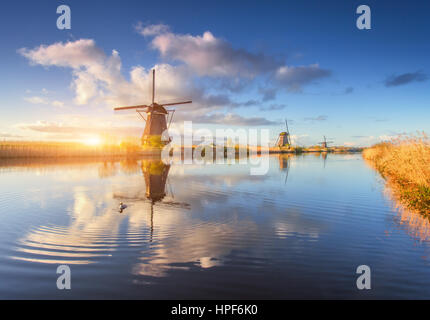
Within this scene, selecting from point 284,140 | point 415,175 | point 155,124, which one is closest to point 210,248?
point 415,175

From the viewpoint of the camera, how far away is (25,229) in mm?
5938

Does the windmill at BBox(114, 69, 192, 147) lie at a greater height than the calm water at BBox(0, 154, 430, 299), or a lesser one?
greater

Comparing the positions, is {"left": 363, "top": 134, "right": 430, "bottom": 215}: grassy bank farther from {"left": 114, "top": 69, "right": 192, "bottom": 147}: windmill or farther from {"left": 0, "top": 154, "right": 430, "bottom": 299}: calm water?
{"left": 114, "top": 69, "right": 192, "bottom": 147}: windmill

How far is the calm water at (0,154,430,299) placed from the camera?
3.51m

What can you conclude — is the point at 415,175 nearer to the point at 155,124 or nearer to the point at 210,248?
the point at 210,248

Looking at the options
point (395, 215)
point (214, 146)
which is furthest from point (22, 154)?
point (214, 146)

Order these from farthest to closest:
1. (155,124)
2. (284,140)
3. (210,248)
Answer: (284,140) < (155,124) < (210,248)

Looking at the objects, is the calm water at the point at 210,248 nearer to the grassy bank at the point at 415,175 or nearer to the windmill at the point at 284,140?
the grassy bank at the point at 415,175

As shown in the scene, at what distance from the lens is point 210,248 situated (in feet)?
16.0

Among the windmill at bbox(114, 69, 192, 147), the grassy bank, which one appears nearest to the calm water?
the grassy bank

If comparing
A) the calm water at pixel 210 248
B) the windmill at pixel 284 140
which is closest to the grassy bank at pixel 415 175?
the calm water at pixel 210 248

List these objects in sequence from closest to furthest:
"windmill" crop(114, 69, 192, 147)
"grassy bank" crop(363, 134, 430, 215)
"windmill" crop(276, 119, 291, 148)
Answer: "grassy bank" crop(363, 134, 430, 215), "windmill" crop(114, 69, 192, 147), "windmill" crop(276, 119, 291, 148)
